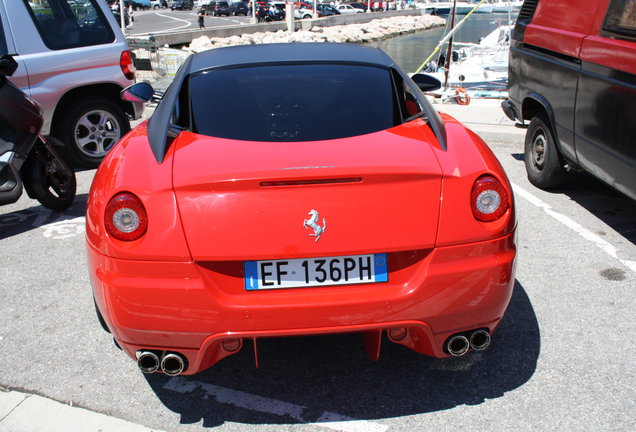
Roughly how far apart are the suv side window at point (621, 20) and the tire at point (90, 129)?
17.1 ft

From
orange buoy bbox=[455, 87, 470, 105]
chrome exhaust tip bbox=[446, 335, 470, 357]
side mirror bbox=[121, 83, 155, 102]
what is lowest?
orange buoy bbox=[455, 87, 470, 105]

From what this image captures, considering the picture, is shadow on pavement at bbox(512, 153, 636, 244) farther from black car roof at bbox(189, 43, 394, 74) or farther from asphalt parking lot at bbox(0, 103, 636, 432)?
black car roof at bbox(189, 43, 394, 74)

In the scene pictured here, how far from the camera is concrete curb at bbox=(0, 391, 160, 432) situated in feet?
8.97

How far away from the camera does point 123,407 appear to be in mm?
2887

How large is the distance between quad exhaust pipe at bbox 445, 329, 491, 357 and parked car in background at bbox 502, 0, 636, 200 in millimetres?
2164

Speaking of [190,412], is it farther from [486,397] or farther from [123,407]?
[486,397]

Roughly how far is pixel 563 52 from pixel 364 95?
287cm

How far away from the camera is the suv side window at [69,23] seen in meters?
6.80

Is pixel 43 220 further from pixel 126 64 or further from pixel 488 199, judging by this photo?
pixel 488 199

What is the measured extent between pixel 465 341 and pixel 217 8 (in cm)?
7045

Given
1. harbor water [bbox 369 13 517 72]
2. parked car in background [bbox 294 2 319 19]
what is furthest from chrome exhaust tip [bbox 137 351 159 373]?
parked car in background [bbox 294 2 319 19]

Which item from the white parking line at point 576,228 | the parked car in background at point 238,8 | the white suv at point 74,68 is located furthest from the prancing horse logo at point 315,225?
the parked car in background at point 238,8

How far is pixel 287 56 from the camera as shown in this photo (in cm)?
358

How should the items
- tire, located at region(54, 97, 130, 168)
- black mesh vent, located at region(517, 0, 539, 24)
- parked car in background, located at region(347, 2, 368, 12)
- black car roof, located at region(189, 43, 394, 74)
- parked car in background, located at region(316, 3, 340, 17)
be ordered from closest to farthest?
black car roof, located at region(189, 43, 394, 74) → black mesh vent, located at region(517, 0, 539, 24) → tire, located at region(54, 97, 130, 168) → parked car in background, located at region(316, 3, 340, 17) → parked car in background, located at region(347, 2, 368, 12)
